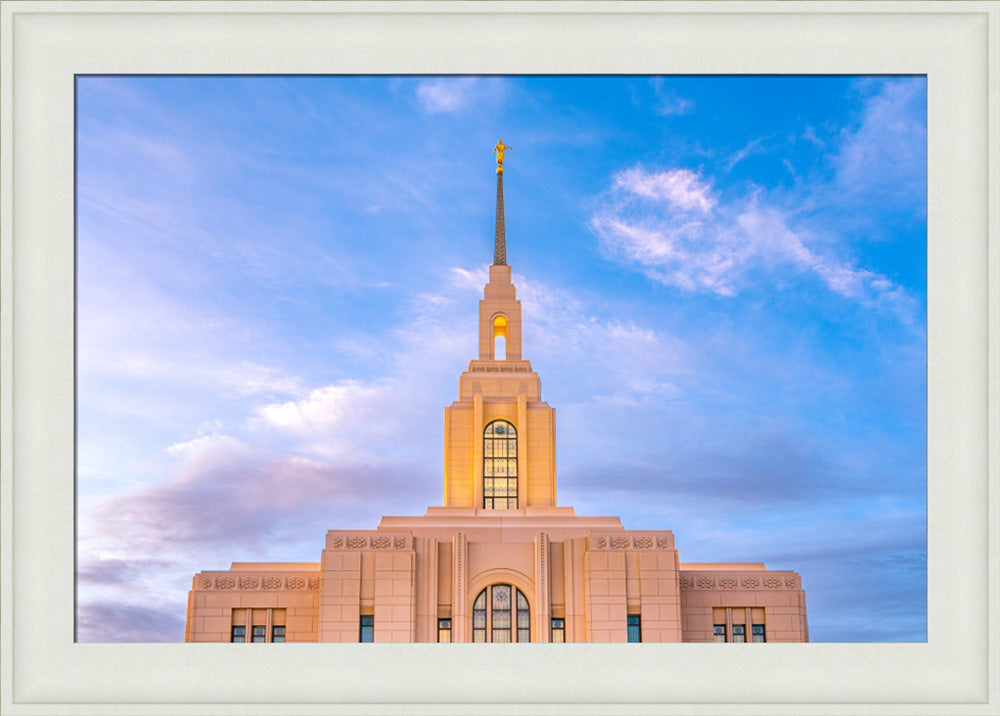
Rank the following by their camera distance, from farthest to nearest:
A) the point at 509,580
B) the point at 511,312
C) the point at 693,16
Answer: the point at 511,312 < the point at 509,580 < the point at 693,16

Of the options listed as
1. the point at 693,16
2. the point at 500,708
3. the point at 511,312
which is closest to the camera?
the point at 500,708

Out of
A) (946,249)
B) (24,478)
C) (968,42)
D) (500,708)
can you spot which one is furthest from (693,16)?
(24,478)

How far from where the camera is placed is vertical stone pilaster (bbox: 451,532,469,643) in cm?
3453

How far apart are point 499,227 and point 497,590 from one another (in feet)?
62.3

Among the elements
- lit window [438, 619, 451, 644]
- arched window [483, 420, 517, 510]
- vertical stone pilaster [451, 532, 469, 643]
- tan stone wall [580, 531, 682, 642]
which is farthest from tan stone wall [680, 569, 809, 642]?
arched window [483, 420, 517, 510]

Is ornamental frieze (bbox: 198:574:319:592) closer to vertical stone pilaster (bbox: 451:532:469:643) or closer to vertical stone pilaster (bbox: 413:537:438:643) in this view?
vertical stone pilaster (bbox: 413:537:438:643)

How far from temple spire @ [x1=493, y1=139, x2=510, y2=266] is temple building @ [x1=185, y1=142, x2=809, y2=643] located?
1357 centimetres

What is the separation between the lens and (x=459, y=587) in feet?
115

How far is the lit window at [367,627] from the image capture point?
3466cm

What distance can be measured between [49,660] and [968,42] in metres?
12.6

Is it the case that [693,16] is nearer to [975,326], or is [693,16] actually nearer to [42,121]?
[975,326]

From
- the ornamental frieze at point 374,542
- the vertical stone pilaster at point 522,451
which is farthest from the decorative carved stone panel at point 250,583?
the vertical stone pilaster at point 522,451

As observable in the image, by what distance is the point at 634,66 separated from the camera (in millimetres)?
13117

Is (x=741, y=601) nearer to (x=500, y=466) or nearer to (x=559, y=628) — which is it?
(x=559, y=628)
